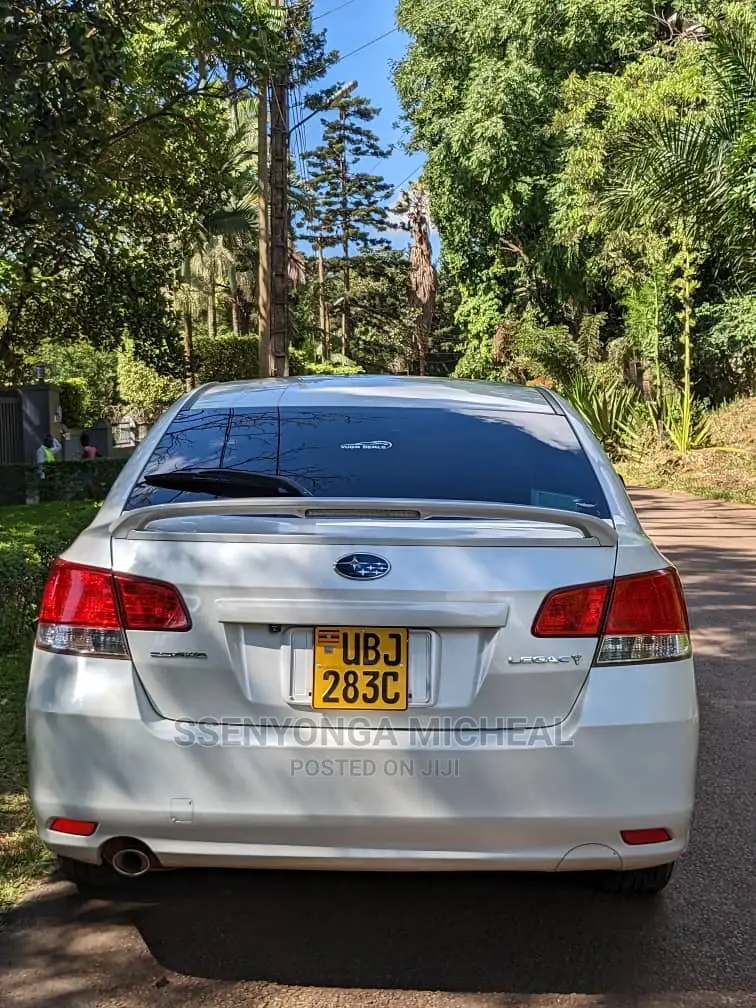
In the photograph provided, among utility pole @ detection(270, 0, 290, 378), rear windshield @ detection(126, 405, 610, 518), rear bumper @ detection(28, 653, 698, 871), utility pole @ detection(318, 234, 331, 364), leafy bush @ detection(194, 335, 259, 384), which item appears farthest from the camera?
utility pole @ detection(318, 234, 331, 364)

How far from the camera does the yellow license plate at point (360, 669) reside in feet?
8.15

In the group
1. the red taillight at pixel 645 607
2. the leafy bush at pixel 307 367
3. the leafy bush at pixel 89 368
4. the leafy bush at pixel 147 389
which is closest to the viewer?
the red taillight at pixel 645 607

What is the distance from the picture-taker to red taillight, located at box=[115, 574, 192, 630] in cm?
253

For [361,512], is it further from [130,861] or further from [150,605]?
[130,861]

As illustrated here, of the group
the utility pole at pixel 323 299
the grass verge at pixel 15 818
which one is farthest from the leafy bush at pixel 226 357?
the grass verge at pixel 15 818

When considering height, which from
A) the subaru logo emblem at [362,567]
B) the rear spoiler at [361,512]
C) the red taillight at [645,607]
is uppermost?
the rear spoiler at [361,512]

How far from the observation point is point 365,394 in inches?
146

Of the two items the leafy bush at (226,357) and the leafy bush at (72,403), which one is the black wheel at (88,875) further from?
the leafy bush at (226,357)

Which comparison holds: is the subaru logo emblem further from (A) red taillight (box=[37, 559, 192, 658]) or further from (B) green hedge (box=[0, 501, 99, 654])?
(B) green hedge (box=[0, 501, 99, 654])

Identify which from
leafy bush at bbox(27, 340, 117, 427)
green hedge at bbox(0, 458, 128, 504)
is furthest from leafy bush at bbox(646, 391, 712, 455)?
leafy bush at bbox(27, 340, 117, 427)

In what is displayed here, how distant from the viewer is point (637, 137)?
14375 mm

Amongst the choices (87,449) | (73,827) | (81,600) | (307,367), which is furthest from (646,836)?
(307,367)

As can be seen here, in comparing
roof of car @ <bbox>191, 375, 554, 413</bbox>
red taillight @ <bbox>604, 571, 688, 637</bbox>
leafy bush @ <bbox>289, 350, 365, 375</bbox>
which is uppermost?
roof of car @ <bbox>191, 375, 554, 413</bbox>

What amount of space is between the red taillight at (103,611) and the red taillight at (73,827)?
0.43 meters
